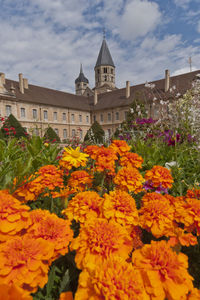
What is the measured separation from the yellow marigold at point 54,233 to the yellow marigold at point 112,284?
185mm

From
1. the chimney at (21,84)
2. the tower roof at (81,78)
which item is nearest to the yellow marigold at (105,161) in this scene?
the chimney at (21,84)

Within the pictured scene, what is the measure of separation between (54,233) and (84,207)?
22cm

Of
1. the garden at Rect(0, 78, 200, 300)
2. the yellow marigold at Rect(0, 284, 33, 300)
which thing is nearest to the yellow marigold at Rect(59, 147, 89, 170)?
the garden at Rect(0, 78, 200, 300)

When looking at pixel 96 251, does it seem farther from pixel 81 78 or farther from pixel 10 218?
pixel 81 78

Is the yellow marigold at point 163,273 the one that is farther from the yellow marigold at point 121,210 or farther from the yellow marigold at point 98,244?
the yellow marigold at point 121,210

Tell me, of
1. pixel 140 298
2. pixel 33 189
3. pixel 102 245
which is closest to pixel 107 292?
pixel 140 298

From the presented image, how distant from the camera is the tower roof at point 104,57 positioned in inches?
2127

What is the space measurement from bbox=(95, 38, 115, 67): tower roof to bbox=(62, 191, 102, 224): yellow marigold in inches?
2336

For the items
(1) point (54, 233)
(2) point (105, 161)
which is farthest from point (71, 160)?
(1) point (54, 233)

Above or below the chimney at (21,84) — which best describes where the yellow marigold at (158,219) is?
below

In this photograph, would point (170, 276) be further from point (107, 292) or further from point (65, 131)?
point (65, 131)

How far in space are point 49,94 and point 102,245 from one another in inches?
1374

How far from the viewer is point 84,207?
0.94 metres

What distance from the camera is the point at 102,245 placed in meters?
0.71
